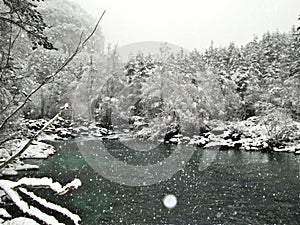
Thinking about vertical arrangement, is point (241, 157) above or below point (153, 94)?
below

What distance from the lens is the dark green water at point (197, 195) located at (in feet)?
34.2

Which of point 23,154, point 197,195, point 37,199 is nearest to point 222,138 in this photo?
point 197,195

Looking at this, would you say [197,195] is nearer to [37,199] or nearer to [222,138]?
[37,199]

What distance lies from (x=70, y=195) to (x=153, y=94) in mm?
26486

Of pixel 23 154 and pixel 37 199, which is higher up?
pixel 37 199

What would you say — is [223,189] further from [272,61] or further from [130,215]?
[272,61]

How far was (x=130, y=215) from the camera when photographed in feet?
34.6

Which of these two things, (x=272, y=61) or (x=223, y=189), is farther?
(x=272, y=61)

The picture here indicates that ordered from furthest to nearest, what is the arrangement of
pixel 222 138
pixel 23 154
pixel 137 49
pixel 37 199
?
pixel 137 49, pixel 222 138, pixel 23 154, pixel 37 199

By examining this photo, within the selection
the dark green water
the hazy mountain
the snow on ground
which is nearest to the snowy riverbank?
the snow on ground

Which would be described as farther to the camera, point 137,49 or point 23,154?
point 137,49

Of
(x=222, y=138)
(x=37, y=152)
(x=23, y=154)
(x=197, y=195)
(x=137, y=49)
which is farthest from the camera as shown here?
(x=137, y=49)

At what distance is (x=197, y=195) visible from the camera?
12875 millimetres

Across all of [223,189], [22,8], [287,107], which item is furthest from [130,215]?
[287,107]
